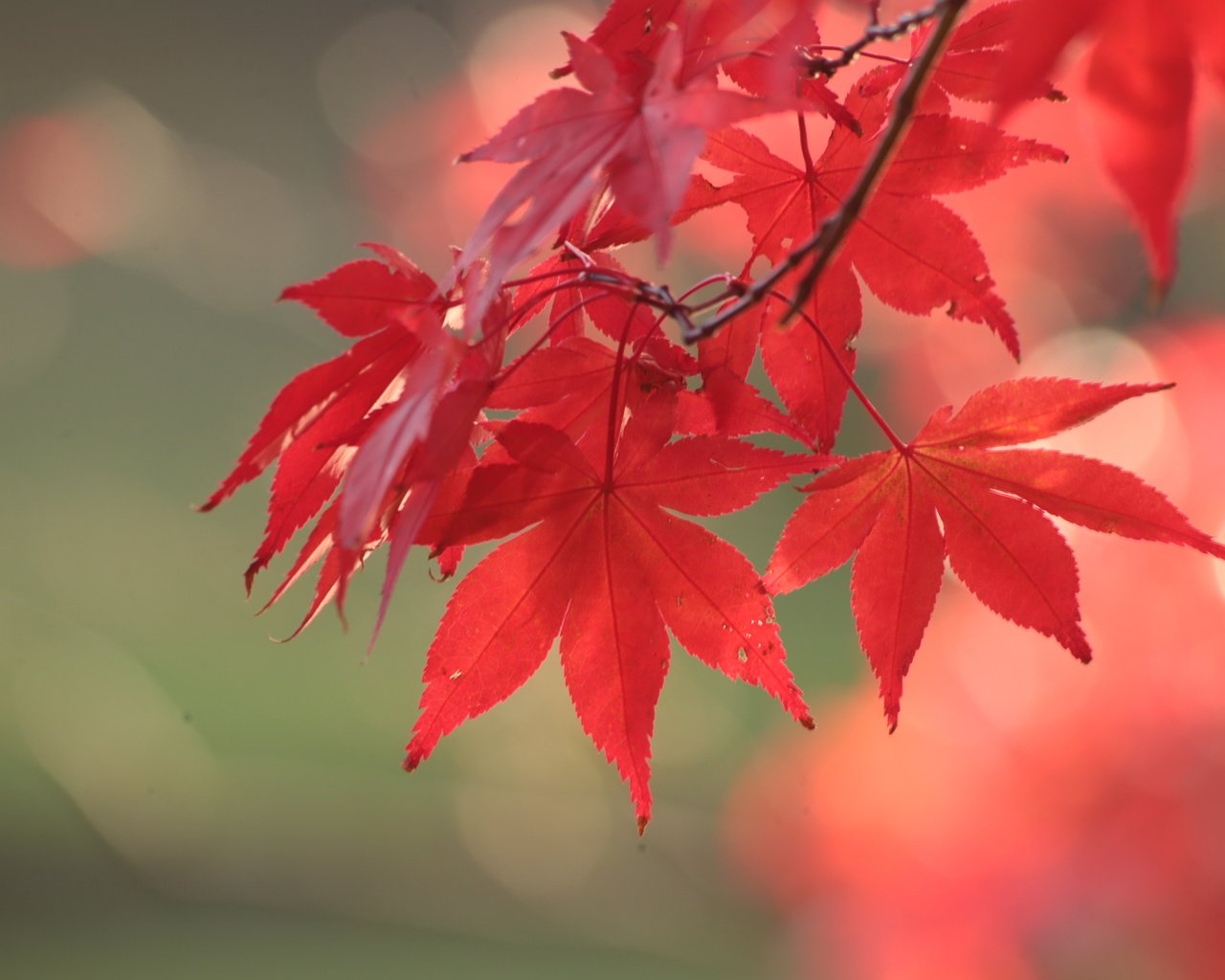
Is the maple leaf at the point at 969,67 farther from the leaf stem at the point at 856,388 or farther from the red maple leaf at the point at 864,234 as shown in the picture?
the leaf stem at the point at 856,388

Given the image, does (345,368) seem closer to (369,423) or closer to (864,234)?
(369,423)

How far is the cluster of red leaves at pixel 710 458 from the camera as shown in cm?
50

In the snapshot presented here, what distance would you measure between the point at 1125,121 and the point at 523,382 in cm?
30

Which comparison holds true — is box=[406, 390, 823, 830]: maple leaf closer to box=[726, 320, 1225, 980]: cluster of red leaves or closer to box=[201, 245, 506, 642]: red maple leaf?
box=[201, 245, 506, 642]: red maple leaf

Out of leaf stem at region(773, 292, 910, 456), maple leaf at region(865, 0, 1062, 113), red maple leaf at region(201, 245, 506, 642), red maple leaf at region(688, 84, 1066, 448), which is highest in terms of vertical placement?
maple leaf at region(865, 0, 1062, 113)

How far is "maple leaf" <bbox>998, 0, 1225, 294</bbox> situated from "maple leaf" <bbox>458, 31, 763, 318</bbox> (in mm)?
94

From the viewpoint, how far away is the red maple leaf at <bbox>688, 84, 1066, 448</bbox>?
0.54 meters

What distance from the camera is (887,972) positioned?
2695 mm

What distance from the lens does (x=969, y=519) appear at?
561mm

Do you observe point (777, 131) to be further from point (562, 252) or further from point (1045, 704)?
point (562, 252)

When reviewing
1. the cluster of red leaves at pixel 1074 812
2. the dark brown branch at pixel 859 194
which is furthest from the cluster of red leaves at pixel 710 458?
the cluster of red leaves at pixel 1074 812

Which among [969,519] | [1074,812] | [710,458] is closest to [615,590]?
[710,458]

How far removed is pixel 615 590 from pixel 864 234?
0.24 metres

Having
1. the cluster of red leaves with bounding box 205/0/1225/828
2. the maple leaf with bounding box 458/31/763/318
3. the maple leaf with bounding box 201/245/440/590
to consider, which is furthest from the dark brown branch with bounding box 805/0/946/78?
the maple leaf with bounding box 201/245/440/590
